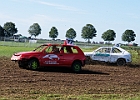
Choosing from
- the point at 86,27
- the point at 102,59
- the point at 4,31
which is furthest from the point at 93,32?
the point at 102,59

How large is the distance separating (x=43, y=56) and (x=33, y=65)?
72cm

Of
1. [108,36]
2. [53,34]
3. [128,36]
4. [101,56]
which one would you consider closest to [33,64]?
[101,56]

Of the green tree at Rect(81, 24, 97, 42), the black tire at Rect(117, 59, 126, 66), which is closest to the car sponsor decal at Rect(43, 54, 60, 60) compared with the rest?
the black tire at Rect(117, 59, 126, 66)

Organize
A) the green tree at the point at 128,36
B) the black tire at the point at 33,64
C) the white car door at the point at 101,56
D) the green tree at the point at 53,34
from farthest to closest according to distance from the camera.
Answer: the green tree at the point at 53,34 < the green tree at the point at 128,36 < the white car door at the point at 101,56 < the black tire at the point at 33,64

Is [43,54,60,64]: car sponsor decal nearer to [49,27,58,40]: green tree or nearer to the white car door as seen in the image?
the white car door

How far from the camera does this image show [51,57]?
19.8 m

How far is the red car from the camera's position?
19297 mm

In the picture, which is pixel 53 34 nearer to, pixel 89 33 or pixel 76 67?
pixel 89 33

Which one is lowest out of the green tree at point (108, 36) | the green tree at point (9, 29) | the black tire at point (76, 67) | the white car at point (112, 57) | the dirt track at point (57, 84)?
the dirt track at point (57, 84)

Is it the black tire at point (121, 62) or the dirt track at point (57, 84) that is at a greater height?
the black tire at point (121, 62)

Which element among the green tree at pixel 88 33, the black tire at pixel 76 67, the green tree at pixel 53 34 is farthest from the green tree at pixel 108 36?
the black tire at pixel 76 67

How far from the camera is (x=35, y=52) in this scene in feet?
64.1

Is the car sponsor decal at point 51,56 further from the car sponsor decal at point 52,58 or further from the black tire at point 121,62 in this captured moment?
the black tire at point 121,62

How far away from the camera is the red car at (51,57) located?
1930cm
